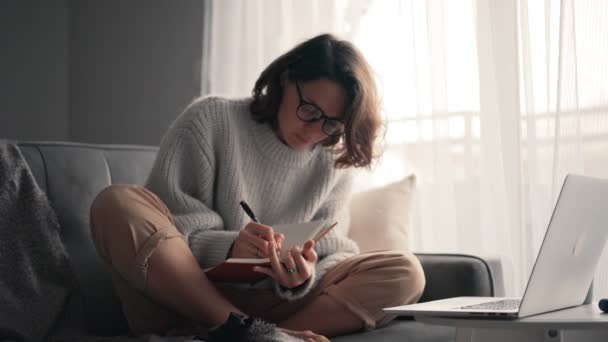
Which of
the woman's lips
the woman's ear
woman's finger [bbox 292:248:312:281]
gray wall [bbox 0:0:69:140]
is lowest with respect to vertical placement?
woman's finger [bbox 292:248:312:281]

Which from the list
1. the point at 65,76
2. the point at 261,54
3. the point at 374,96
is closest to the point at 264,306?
the point at 374,96

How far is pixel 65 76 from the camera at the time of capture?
11.4ft

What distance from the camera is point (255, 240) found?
4.62 feet

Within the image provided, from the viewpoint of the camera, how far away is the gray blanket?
1411mm

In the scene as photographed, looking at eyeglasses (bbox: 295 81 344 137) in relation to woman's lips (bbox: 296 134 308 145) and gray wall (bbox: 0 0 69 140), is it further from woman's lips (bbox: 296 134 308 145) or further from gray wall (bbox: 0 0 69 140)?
gray wall (bbox: 0 0 69 140)

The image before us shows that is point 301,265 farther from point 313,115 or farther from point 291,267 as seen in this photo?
point 313,115

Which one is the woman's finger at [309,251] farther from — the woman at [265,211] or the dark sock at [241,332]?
the dark sock at [241,332]

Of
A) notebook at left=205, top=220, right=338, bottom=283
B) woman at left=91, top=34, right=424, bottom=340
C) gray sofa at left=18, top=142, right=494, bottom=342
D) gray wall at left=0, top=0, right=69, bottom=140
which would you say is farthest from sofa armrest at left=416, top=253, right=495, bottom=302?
gray wall at left=0, top=0, right=69, bottom=140

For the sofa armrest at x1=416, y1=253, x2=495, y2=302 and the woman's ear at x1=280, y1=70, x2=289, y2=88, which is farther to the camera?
the woman's ear at x1=280, y1=70, x2=289, y2=88

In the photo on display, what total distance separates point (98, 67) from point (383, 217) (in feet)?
6.69

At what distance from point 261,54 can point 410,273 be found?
154cm

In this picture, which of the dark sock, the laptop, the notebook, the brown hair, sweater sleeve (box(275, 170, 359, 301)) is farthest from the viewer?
the brown hair

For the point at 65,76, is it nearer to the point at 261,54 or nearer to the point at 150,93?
the point at 150,93

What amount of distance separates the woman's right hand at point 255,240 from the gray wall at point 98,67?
168 cm
